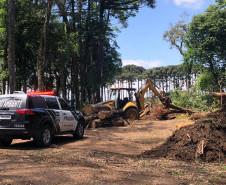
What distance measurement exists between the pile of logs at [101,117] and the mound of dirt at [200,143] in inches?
393

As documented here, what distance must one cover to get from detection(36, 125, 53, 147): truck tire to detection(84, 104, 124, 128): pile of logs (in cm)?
855

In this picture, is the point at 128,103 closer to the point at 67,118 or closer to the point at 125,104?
the point at 125,104

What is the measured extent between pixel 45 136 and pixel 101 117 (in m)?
8.93

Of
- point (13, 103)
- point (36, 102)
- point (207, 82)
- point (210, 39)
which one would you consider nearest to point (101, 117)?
point (36, 102)

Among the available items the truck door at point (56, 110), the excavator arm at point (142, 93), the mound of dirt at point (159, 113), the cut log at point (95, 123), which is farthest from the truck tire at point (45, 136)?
the excavator arm at point (142, 93)

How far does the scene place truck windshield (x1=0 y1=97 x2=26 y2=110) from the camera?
962 centimetres

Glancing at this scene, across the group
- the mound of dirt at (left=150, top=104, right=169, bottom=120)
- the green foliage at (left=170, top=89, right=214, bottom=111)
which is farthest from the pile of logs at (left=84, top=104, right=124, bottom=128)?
the green foliage at (left=170, top=89, right=214, bottom=111)

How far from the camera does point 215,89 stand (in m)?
38.9

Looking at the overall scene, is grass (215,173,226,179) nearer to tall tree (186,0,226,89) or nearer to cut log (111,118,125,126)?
cut log (111,118,125,126)

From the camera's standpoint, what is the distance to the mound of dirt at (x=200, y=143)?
7855 millimetres

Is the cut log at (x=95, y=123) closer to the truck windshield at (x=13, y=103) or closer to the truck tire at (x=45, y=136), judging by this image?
the truck tire at (x=45, y=136)

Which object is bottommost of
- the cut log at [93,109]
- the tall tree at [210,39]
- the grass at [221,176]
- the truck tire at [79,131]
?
the grass at [221,176]

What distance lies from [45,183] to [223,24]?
34.3 meters

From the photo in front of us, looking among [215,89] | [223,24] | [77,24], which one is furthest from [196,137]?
[215,89]
